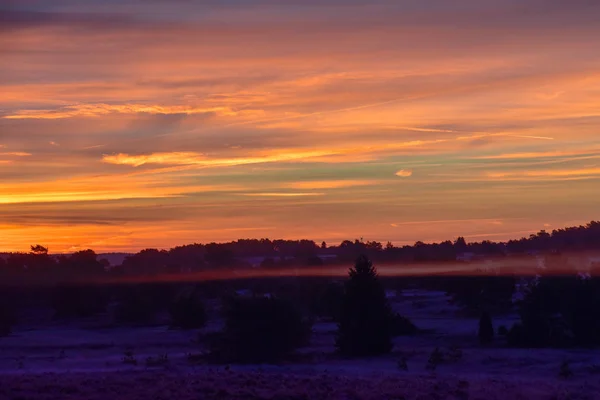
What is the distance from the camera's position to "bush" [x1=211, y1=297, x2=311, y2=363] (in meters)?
46.8

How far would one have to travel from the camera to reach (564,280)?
209 ft

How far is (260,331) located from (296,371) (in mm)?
11810

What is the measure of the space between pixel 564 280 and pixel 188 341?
2608 cm

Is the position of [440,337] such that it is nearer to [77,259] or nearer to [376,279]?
[376,279]

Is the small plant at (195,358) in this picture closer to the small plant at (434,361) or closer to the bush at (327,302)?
the small plant at (434,361)

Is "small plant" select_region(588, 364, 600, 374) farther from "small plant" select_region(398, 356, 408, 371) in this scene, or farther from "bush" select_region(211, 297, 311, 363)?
"bush" select_region(211, 297, 311, 363)

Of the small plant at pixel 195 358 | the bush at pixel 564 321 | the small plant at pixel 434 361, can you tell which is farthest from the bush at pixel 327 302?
the small plant at pixel 434 361

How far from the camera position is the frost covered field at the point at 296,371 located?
28234 millimetres

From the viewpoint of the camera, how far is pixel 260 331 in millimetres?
48031

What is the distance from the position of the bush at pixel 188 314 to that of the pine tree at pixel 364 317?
19890 mm

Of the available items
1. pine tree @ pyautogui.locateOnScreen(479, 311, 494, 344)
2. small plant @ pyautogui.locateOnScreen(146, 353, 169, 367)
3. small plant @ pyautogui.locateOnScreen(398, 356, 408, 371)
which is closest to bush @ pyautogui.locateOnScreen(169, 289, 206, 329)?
pine tree @ pyautogui.locateOnScreen(479, 311, 494, 344)

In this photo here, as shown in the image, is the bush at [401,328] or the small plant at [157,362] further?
the bush at [401,328]

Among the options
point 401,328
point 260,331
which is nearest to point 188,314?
point 401,328

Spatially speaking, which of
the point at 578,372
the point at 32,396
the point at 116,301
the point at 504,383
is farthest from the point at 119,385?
the point at 116,301
